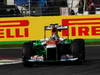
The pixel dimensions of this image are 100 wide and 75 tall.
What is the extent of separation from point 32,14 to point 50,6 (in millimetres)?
1073

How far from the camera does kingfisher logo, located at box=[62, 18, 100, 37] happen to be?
17.6 metres

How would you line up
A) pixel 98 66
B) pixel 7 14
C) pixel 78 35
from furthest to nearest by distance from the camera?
pixel 7 14 → pixel 78 35 → pixel 98 66

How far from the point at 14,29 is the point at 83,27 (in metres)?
3.13

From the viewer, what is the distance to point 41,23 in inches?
705

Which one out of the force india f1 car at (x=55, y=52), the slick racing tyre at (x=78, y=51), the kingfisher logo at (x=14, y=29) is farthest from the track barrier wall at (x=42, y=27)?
the slick racing tyre at (x=78, y=51)

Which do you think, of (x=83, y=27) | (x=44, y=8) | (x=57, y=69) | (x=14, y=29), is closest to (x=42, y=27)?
(x=14, y=29)

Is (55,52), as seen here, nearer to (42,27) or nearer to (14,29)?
(42,27)

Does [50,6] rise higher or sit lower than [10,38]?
higher

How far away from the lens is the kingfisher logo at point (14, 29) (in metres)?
17.9

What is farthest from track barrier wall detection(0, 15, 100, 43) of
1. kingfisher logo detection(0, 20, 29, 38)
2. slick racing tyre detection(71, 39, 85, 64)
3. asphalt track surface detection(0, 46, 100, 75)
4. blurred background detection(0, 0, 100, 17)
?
slick racing tyre detection(71, 39, 85, 64)

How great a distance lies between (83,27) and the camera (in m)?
17.7

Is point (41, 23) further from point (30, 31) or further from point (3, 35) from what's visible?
point (3, 35)

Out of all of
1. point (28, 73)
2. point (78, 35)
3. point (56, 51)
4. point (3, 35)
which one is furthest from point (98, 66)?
point (3, 35)

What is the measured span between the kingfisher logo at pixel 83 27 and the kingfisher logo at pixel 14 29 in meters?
1.73
